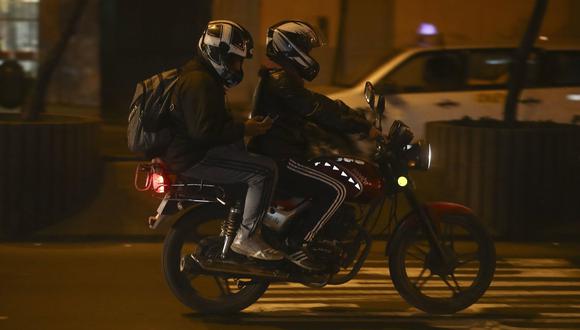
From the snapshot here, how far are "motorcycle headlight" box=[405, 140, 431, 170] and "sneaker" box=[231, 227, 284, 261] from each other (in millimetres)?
921

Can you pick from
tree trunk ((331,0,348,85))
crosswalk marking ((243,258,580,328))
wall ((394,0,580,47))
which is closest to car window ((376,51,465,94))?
crosswalk marking ((243,258,580,328))

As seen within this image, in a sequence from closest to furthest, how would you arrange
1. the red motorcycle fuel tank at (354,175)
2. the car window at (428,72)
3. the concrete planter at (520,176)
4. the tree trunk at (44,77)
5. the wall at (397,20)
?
1. the red motorcycle fuel tank at (354,175)
2. the concrete planter at (520,176)
3. the tree trunk at (44,77)
4. the car window at (428,72)
5. the wall at (397,20)

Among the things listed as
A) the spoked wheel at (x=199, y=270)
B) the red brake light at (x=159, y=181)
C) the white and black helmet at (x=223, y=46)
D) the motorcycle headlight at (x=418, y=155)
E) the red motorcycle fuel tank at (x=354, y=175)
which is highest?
the white and black helmet at (x=223, y=46)

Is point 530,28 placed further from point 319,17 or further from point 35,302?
point 319,17

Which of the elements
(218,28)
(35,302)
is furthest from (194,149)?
(35,302)

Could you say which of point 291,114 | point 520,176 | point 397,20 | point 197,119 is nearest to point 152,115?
point 197,119

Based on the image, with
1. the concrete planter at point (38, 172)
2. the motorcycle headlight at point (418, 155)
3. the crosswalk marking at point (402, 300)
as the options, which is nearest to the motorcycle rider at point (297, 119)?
the motorcycle headlight at point (418, 155)

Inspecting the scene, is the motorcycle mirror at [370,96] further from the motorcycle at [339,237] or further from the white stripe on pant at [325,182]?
the white stripe on pant at [325,182]

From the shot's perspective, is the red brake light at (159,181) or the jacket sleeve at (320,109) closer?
the jacket sleeve at (320,109)

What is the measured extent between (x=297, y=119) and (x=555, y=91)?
622cm

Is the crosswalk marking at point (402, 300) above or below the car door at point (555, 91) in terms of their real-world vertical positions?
below

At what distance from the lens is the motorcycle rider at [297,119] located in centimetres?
Answer: 630

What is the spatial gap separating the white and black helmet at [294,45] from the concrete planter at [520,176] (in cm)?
338

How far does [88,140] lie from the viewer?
9.45 metres
